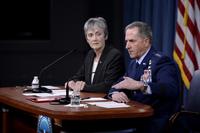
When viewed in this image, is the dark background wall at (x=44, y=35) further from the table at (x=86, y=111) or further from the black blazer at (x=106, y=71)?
the table at (x=86, y=111)

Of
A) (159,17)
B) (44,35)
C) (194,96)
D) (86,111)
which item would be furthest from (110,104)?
(44,35)

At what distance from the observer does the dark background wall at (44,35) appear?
6297 millimetres

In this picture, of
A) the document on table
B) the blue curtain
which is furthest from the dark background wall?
the document on table

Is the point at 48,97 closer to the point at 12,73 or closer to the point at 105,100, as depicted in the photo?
the point at 105,100

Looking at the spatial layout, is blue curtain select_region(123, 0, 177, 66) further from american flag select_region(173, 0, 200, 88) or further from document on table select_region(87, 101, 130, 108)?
document on table select_region(87, 101, 130, 108)

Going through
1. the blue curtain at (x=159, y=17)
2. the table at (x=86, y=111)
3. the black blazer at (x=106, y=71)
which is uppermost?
the blue curtain at (x=159, y=17)

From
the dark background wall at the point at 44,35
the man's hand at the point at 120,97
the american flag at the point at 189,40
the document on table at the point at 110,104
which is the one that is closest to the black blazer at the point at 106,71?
the man's hand at the point at 120,97

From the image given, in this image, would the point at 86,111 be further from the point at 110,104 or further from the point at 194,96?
the point at 194,96

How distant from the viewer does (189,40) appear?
4.96 metres

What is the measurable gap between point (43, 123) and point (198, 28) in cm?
222

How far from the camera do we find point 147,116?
3322 mm

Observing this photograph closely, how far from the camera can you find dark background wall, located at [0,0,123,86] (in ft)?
20.7

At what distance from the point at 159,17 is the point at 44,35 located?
160cm

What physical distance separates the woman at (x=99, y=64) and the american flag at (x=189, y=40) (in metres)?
0.81
